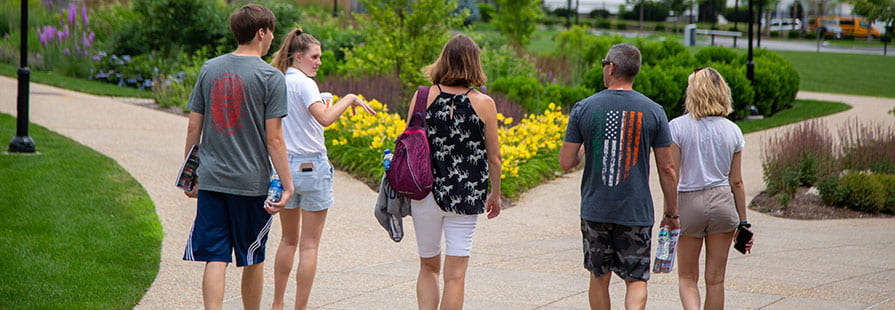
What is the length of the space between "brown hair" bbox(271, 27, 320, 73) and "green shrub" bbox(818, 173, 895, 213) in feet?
21.0

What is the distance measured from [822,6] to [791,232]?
53.4 meters

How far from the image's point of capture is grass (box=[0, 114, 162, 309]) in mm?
5262

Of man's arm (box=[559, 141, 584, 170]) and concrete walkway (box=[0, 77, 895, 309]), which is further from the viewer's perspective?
concrete walkway (box=[0, 77, 895, 309])

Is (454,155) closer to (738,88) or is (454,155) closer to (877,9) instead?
(877,9)

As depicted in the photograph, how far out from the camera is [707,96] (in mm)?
4453

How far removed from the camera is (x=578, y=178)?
34.6 ft

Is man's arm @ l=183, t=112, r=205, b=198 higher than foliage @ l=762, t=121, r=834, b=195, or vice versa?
man's arm @ l=183, t=112, r=205, b=198

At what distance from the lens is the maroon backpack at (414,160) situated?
4.27m

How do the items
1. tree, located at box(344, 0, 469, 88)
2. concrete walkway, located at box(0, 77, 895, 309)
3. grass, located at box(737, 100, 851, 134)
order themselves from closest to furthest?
concrete walkway, located at box(0, 77, 895, 309)
tree, located at box(344, 0, 469, 88)
grass, located at box(737, 100, 851, 134)

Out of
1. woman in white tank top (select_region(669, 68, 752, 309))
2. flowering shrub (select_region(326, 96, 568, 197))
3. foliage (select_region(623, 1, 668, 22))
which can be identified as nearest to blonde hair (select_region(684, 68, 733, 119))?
woman in white tank top (select_region(669, 68, 752, 309))

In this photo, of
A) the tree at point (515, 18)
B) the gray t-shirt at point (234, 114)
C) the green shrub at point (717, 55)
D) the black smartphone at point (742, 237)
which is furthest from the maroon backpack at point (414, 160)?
the tree at point (515, 18)

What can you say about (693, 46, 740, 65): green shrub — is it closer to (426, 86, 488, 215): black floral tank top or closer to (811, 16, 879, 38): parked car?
(426, 86, 488, 215): black floral tank top

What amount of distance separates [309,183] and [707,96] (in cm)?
204

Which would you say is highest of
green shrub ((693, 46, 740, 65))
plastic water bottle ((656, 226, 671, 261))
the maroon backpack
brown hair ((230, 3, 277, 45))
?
green shrub ((693, 46, 740, 65))
